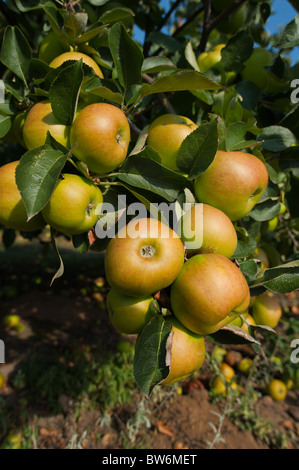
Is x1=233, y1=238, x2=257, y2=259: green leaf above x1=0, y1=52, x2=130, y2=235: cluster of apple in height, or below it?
below

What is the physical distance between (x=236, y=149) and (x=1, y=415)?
2517 mm

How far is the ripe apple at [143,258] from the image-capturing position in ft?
2.29

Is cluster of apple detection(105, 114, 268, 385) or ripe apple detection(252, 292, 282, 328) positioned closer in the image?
cluster of apple detection(105, 114, 268, 385)

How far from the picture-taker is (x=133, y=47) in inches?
34.9

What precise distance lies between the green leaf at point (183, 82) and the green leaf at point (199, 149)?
0.11 metres

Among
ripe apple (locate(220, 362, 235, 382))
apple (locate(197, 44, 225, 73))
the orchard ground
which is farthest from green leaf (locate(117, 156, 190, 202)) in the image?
ripe apple (locate(220, 362, 235, 382))

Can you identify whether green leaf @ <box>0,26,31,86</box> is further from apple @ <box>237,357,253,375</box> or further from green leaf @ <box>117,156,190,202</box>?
apple @ <box>237,357,253,375</box>

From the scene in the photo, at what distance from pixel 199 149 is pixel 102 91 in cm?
29

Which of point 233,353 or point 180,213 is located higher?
point 180,213

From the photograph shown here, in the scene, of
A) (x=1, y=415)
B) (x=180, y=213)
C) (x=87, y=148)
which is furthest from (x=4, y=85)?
(x=1, y=415)

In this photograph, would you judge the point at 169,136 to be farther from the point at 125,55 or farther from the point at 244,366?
the point at 244,366

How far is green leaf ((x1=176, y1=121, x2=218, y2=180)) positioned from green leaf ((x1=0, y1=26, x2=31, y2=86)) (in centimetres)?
55

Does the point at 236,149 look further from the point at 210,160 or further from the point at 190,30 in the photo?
the point at 190,30

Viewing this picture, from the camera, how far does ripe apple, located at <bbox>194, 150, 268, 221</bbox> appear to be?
835mm
